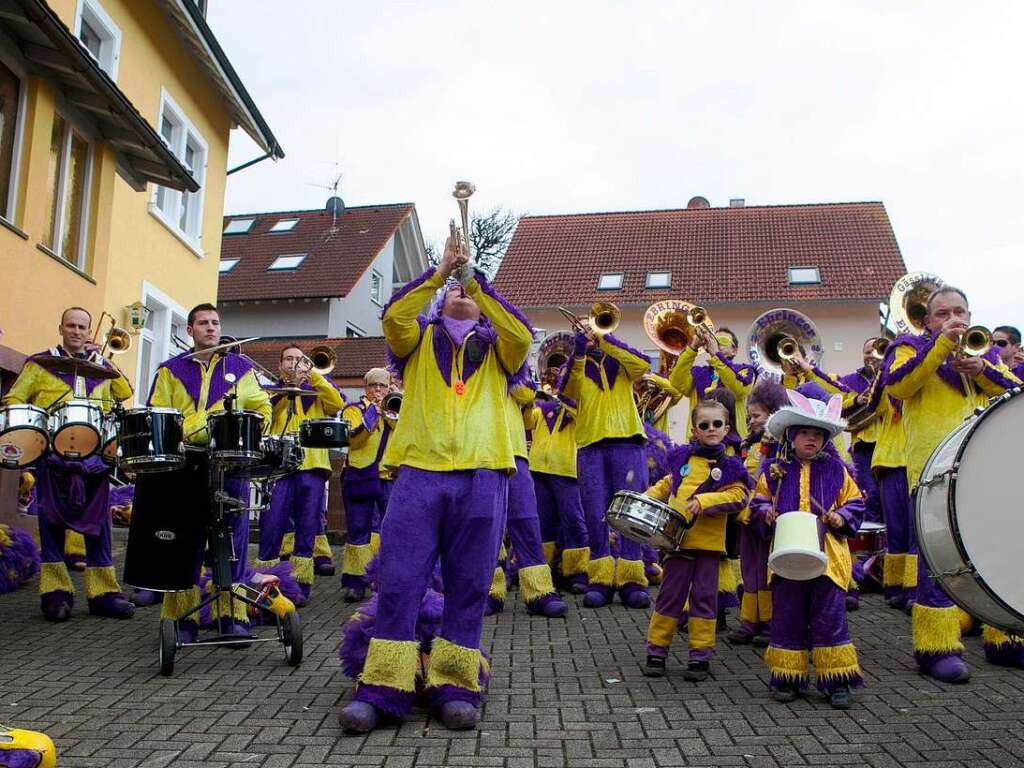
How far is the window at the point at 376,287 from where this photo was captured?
1314 inches

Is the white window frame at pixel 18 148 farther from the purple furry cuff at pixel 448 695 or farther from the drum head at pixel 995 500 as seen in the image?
the drum head at pixel 995 500

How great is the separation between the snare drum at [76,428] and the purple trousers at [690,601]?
383 cm

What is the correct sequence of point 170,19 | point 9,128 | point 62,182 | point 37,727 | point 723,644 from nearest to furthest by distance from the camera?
point 37,727 → point 723,644 → point 9,128 → point 62,182 → point 170,19

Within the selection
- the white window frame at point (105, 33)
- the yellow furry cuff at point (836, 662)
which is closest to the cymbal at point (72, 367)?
the yellow furry cuff at point (836, 662)

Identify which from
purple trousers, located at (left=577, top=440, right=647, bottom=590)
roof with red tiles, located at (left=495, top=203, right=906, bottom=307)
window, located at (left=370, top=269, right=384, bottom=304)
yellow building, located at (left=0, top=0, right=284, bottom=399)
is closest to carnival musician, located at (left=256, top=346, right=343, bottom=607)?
purple trousers, located at (left=577, top=440, right=647, bottom=590)

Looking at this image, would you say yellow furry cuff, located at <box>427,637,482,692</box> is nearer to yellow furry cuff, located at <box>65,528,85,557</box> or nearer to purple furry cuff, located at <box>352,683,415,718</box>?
purple furry cuff, located at <box>352,683,415,718</box>

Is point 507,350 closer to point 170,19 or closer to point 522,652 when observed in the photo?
point 522,652

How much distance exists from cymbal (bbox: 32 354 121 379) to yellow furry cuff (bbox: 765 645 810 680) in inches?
189

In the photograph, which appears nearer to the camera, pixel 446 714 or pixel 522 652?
pixel 446 714

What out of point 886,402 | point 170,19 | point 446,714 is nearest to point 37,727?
point 446,714

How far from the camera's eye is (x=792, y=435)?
5.52 metres

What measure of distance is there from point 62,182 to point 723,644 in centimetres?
845

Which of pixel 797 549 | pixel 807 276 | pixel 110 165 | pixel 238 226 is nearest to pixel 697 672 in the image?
pixel 797 549

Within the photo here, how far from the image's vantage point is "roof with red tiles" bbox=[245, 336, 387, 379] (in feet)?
94.9
